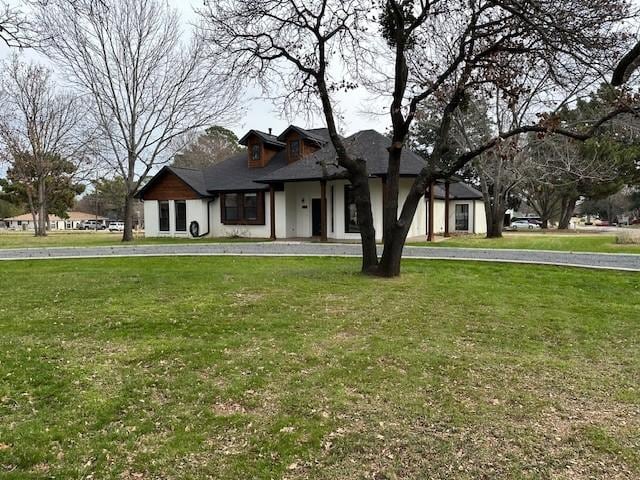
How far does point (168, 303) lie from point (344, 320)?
2.76 m

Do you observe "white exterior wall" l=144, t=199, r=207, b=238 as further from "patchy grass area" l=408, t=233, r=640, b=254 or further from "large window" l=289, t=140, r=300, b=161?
"patchy grass area" l=408, t=233, r=640, b=254

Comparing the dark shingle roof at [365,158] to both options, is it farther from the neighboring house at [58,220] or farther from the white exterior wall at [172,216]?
the neighboring house at [58,220]

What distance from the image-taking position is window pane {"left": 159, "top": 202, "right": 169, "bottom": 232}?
2567 cm

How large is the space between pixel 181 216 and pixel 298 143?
7.17m

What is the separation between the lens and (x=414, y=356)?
489 centimetres

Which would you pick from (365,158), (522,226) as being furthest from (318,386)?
(522,226)

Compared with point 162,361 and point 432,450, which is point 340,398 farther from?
point 162,361

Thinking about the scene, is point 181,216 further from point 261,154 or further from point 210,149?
point 210,149

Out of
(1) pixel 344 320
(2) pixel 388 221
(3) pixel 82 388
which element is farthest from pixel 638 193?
(3) pixel 82 388

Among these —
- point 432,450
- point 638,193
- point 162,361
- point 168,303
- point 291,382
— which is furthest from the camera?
point 638,193

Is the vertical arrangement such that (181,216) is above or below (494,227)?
above

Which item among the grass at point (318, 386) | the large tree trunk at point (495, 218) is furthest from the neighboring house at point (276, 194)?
the grass at point (318, 386)

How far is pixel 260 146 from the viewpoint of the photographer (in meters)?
24.9

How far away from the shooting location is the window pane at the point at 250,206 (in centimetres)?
2350
